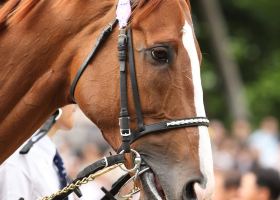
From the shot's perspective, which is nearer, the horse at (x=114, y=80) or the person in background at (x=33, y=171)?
the horse at (x=114, y=80)

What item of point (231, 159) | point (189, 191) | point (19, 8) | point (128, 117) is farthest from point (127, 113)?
point (231, 159)

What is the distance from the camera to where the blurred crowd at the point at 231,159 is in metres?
7.50

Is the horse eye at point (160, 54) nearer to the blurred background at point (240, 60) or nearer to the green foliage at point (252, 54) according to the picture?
the blurred background at point (240, 60)

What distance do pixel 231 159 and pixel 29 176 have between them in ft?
31.1

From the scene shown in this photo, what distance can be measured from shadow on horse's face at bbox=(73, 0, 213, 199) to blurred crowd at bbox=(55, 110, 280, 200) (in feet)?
9.66

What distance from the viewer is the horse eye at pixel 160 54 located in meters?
4.13

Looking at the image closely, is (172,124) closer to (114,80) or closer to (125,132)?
(125,132)

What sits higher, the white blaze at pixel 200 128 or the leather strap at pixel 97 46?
the leather strap at pixel 97 46

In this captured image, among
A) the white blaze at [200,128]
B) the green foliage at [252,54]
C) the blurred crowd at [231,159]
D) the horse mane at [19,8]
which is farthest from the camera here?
the green foliage at [252,54]

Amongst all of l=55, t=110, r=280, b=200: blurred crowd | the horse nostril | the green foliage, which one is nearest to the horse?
the horse nostril

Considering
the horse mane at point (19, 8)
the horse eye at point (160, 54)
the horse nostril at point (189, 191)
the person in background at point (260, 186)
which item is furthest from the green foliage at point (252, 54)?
the horse nostril at point (189, 191)

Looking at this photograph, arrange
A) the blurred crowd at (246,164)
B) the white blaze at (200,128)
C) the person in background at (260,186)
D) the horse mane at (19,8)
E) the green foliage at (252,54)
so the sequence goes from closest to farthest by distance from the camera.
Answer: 1. the white blaze at (200,128)
2. the horse mane at (19,8)
3. the person in background at (260,186)
4. the blurred crowd at (246,164)
5. the green foliage at (252,54)

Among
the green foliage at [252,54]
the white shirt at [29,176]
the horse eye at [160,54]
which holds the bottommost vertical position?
the green foliage at [252,54]

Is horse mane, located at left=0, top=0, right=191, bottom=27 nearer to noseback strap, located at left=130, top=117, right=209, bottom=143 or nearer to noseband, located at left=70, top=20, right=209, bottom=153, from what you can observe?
noseband, located at left=70, top=20, right=209, bottom=153
